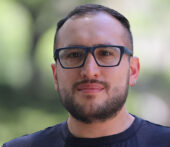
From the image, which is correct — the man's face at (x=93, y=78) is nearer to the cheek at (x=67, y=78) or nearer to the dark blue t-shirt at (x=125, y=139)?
the cheek at (x=67, y=78)

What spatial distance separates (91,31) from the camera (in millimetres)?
1920

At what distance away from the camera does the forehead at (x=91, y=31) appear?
190 cm

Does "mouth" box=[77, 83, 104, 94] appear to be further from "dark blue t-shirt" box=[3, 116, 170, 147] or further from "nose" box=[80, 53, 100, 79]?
"dark blue t-shirt" box=[3, 116, 170, 147]

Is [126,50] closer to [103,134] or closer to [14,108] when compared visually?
[103,134]

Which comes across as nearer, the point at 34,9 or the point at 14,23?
the point at 14,23

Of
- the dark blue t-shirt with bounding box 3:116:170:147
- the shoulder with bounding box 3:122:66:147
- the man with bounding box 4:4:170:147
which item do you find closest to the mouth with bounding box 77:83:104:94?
the man with bounding box 4:4:170:147

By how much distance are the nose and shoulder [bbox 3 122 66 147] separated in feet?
1.33

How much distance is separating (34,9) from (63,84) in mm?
5847

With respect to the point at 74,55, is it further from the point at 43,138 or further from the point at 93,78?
the point at 43,138

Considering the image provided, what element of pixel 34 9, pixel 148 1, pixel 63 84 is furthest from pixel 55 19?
pixel 63 84

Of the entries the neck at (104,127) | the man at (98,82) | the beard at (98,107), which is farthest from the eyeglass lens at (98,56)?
the neck at (104,127)

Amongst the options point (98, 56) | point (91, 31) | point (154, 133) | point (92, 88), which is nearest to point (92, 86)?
point (92, 88)

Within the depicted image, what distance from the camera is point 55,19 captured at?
733 centimetres

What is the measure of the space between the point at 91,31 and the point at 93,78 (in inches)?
9.5
